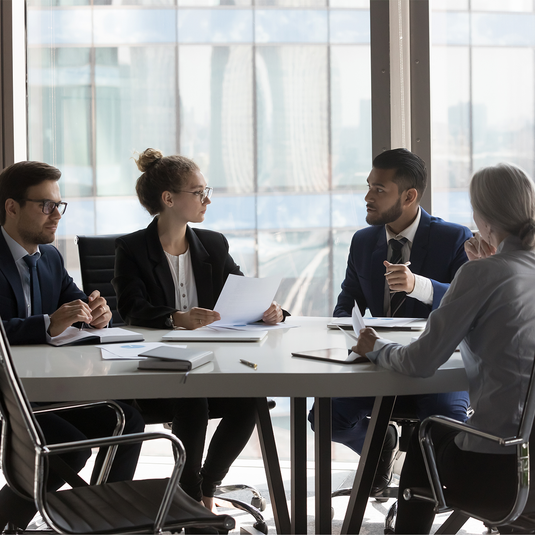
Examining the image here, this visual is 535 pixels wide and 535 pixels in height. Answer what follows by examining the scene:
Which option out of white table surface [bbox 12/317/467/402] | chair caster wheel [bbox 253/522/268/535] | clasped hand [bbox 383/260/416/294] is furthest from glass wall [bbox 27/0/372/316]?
white table surface [bbox 12/317/467/402]

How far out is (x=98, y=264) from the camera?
9.70 ft

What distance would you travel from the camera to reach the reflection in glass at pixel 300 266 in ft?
11.7

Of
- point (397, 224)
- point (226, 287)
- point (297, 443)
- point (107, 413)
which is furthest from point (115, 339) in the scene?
point (397, 224)

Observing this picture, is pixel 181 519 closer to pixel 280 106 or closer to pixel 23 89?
pixel 280 106

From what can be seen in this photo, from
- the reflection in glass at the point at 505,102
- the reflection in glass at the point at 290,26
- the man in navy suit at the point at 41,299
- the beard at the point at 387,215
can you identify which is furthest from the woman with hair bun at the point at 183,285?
the reflection in glass at the point at 505,102

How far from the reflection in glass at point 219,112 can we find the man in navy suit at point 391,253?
92cm

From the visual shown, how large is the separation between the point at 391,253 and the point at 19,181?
1.60m

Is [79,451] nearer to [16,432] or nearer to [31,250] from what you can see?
[16,432]

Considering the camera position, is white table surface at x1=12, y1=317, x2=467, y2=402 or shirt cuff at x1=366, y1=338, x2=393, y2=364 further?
shirt cuff at x1=366, y1=338, x2=393, y2=364

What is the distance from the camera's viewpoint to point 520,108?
3.29 metres

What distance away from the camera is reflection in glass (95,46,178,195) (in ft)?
11.7

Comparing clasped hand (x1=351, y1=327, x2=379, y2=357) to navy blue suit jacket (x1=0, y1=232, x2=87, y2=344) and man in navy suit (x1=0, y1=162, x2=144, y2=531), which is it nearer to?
man in navy suit (x1=0, y1=162, x2=144, y2=531)

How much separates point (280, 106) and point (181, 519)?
2.58m

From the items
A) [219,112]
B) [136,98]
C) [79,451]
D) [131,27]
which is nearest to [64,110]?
[136,98]
